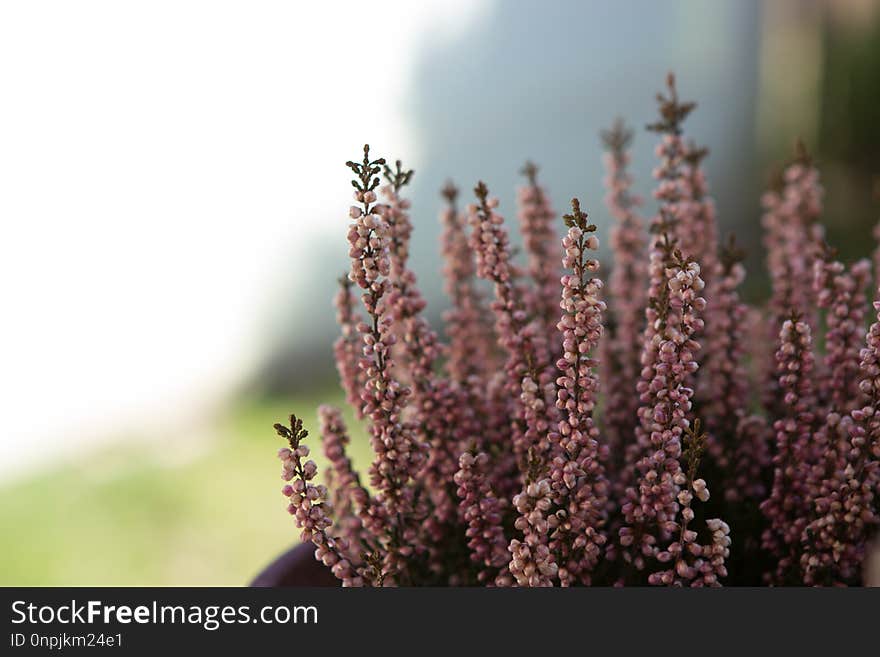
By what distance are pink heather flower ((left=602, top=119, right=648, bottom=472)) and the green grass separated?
136 cm

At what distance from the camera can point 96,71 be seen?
9.25 feet

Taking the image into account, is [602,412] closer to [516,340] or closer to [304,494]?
[516,340]

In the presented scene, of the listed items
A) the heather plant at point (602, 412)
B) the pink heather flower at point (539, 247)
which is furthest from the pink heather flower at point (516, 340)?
the pink heather flower at point (539, 247)

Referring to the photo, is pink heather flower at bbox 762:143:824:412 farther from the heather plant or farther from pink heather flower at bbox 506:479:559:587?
pink heather flower at bbox 506:479:559:587

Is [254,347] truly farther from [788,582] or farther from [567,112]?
[788,582]

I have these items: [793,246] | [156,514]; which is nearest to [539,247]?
[793,246]

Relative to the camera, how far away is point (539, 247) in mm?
929

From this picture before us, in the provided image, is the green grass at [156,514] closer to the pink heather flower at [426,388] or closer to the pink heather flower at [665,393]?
the pink heather flower at [426,388]

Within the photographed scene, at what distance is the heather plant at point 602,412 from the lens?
0.67m

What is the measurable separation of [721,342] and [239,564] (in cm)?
160

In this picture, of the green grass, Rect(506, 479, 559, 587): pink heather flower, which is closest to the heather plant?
Rect(506, 479, 559, 587): pink heather flower

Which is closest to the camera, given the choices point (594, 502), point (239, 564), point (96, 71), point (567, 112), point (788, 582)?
point (594, 502)

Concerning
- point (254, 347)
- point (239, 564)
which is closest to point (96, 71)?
point (254, 347)

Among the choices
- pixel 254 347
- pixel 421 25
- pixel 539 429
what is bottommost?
pixel 539 429
